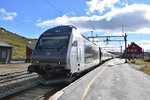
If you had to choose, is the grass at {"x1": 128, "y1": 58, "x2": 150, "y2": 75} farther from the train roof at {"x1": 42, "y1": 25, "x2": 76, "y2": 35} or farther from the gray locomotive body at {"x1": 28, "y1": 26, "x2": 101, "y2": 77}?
the train roof at {"x1": 42, "y1": 25, "x2": 76, "y2": 35}

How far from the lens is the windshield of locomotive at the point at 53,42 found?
11.5 m

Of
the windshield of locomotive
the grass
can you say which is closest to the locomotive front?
the windshield of locomotive

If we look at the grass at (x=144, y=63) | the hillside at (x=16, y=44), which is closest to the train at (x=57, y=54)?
the grass at (x=144, y=63)

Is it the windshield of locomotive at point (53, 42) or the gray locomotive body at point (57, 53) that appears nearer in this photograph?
the gray locomotive body at point (57, 53)

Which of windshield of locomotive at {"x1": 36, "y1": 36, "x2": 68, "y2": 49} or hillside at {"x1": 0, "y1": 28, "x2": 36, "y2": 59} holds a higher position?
hillside at {"x1": 0, "y1": 28, "x2": 36, "y2": 59}

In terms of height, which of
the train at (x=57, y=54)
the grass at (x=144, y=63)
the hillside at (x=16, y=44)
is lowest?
the grass at (x=144, y=63)

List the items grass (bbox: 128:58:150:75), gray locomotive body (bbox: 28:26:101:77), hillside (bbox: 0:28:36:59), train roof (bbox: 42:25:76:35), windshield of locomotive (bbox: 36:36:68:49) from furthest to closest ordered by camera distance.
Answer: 1. hillside (bbox: 0:28:36:59)
2. grass (bbox: 128:58:150:75)
3. train roof (bbox: 42:25:76:35)
4. windshield of locomotive (bbox: 36:36:68:49)
5. gray locomotive body (bbox: 28:26:101:77)

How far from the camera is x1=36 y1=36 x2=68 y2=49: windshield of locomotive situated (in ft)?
37.8

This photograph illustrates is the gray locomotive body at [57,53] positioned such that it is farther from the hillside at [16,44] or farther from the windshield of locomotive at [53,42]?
the hillside at [16,44]

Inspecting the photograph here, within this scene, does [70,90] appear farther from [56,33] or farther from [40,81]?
[56,33]

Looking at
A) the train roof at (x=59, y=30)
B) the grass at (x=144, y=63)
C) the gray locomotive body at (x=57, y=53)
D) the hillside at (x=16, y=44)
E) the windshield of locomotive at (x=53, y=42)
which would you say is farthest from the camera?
the hillside at (x=16, y=44)

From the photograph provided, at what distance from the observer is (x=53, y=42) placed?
11.9m

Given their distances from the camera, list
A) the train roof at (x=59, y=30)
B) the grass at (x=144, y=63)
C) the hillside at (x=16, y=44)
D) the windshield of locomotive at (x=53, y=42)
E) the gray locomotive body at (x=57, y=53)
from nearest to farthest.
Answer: the gray locomotive body at (x=57, y=53)
the windshield of locomotive at (x=53, y=42)
the train roof at (x=59, y=30)
the grass at (x=144, y=63)
the hillside at (x=16, y=44)

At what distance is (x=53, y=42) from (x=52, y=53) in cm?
90
